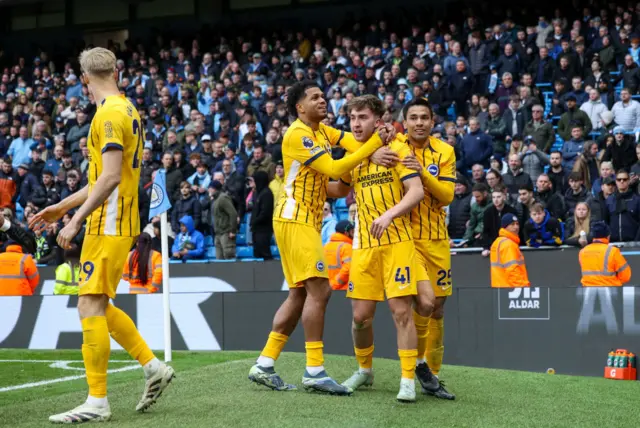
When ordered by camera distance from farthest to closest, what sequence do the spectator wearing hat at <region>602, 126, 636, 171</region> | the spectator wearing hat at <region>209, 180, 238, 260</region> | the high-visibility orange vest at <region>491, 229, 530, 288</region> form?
the spectator wearing hat at <region>209, 180, 238, 260</region>, the spectator wearing hat at <region>602, 126, 636, 171</region>, the high-visibility orange vest at <region>491, 229, 530, 288</region>

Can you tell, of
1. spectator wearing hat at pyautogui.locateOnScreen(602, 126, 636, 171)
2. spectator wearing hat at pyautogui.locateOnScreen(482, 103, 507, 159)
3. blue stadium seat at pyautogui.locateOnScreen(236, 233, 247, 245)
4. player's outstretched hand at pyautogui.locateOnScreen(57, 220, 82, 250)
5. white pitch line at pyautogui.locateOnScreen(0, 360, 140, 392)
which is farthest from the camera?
blue stadium seat at pyautogui.locateOnScreen(236, 233, 247, 245)

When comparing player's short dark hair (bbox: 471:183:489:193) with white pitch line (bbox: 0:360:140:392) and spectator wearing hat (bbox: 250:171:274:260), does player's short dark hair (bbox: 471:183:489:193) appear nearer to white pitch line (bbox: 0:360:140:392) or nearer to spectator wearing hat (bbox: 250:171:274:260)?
spectator wearing hat (bbox: 250:171:274:260)

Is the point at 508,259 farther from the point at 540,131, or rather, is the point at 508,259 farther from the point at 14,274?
the point at 14,274

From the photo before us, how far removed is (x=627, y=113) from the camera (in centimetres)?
1834

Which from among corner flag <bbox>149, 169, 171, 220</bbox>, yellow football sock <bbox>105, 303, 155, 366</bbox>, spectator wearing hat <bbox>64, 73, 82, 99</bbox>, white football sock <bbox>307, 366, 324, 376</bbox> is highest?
spectator wearing hat <bbox>64, 73, 82, 99</bbox>

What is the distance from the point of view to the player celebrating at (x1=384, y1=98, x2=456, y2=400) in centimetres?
771

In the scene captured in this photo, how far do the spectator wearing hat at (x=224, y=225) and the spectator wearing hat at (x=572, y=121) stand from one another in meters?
6.55

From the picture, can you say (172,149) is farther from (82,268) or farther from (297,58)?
(82,268)

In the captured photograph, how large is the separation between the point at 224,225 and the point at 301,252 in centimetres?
1095

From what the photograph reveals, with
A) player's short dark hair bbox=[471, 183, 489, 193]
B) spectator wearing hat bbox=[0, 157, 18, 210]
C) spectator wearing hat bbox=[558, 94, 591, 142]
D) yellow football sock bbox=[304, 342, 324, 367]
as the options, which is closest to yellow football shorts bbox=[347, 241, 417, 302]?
yellow football sock bbox=[304, 342, 324, 367]

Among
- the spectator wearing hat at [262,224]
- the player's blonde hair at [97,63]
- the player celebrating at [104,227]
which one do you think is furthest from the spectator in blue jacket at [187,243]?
the player's blonde hair at [97,63]

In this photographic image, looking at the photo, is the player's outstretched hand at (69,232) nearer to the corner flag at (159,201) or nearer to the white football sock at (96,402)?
the white football sock at (96,402)

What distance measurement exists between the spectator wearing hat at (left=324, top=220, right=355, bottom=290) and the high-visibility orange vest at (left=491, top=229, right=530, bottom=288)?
7.16ft

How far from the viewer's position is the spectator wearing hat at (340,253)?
Result: 14422 mm
